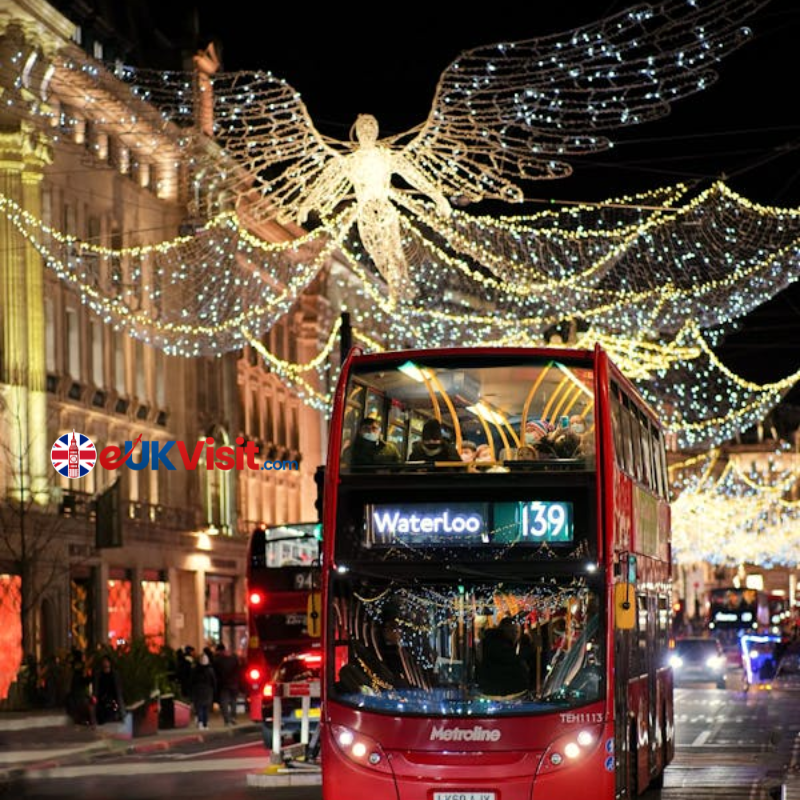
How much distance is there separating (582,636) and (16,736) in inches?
830

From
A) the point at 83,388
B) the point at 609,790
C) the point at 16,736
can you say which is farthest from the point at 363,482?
the point at 83,388

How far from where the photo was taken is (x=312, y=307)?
79.4m

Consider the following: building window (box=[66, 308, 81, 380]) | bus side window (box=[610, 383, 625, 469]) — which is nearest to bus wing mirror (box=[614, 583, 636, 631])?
bus side window (box=[610, 383, 625, 469])

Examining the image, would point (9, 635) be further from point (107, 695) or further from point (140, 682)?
point (107, 695)

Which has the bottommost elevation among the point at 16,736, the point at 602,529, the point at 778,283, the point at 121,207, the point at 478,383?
the point at 16,736

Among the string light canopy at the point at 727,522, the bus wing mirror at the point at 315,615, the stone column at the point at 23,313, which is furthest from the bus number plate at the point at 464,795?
the string light canopy at the point at 727,522

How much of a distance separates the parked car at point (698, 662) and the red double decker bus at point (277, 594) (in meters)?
23.3

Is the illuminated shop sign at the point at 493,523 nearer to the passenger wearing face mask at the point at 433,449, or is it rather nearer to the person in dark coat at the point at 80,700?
the passenger wearing face mask at the point at 433,449

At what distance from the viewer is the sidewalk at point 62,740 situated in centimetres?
3009

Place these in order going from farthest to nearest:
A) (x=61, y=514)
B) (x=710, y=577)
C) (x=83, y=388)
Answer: (x=710, y=577) < (x=83, y=388) < (x=61, y=514)

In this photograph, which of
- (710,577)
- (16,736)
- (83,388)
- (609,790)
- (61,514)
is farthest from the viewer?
(710,577)

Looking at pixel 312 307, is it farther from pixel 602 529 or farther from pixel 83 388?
pixel 602 529

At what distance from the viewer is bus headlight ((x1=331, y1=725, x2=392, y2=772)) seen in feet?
51.9

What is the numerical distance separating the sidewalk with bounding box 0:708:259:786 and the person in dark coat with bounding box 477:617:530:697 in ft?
43.0
